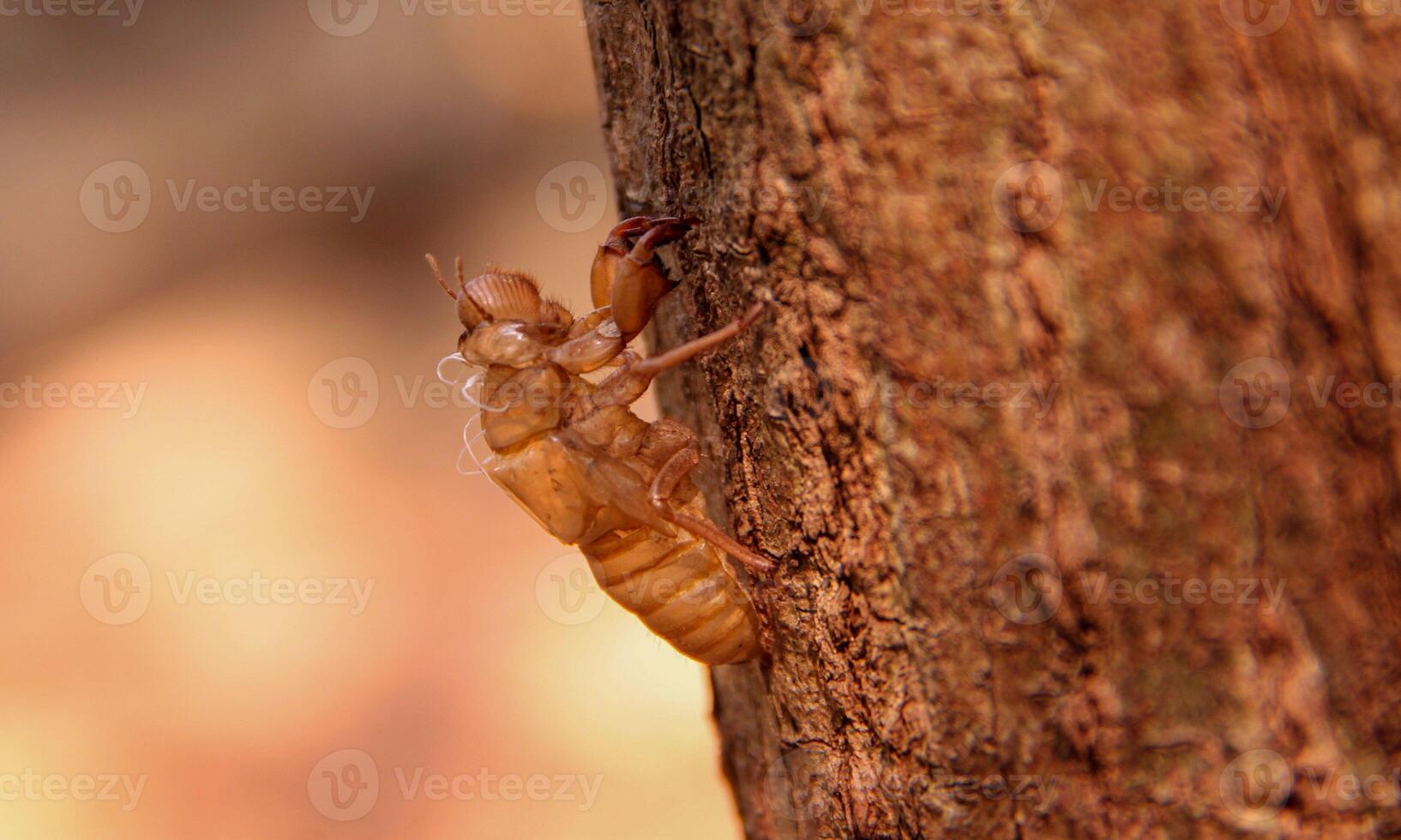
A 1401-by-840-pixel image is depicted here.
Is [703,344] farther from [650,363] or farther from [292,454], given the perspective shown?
[292,454]

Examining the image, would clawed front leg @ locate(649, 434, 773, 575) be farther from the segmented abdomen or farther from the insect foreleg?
the insect foreleg

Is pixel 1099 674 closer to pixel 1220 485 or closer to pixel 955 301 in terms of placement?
pixel 1220 485

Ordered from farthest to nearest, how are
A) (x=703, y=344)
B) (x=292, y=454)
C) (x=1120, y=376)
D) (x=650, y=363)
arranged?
(x=292, y=454)
(x=650, y=363)
(x=703, y=344)
(x=1120, y=376)

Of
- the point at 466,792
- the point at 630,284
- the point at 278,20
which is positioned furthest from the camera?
the point at 278,20

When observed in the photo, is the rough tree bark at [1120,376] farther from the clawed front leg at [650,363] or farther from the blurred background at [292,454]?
the blurred background at [292,454]

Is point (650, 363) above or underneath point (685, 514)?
above

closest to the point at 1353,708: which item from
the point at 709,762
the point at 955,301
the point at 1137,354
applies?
the point at 1137,354

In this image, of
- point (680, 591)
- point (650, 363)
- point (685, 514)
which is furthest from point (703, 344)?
point (680, 591)
